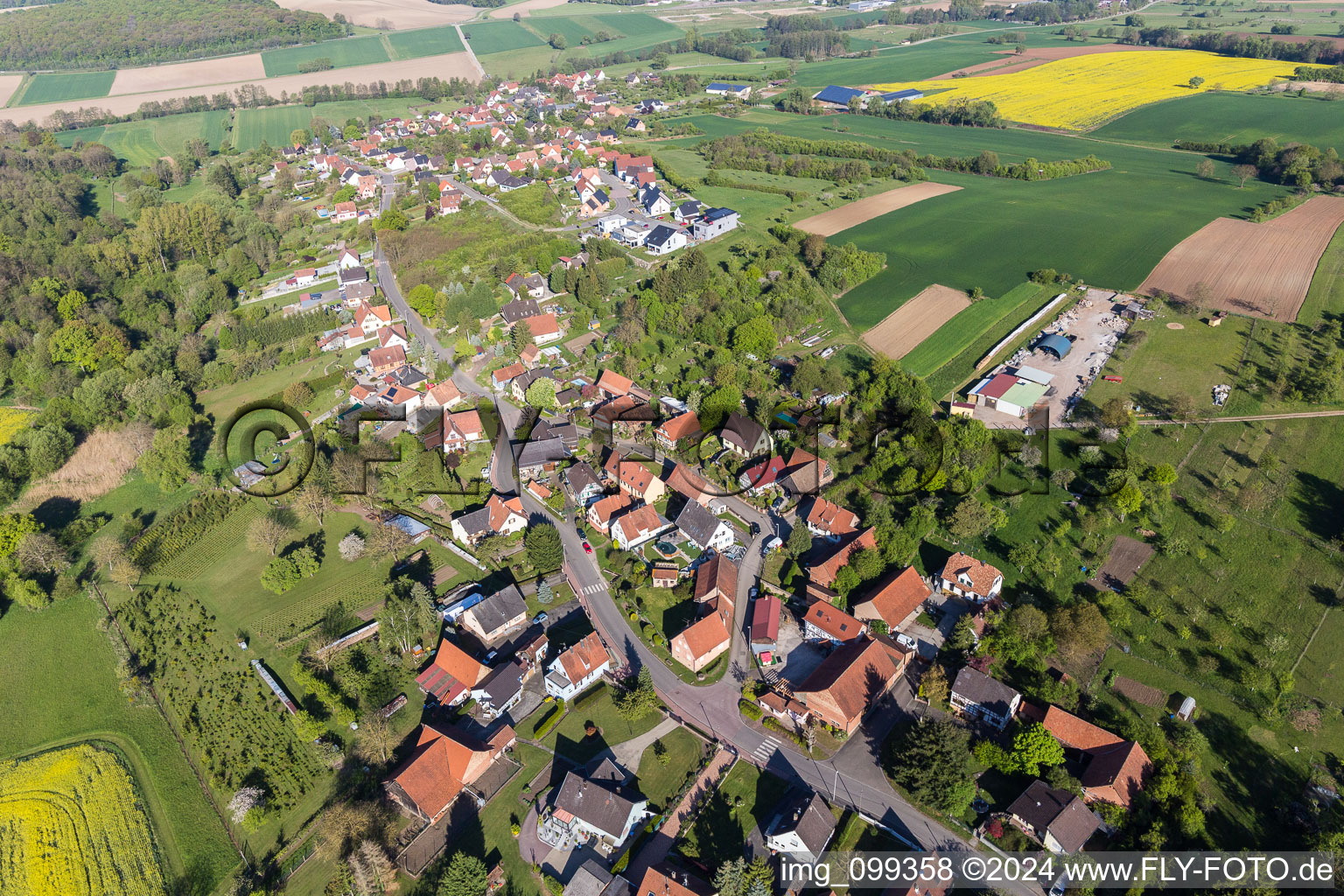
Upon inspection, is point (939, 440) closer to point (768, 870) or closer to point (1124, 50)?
point (768, 870)

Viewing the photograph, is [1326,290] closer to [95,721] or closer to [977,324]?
[977,324]

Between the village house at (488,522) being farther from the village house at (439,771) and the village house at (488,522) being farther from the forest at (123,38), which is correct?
the forest at (123,38)

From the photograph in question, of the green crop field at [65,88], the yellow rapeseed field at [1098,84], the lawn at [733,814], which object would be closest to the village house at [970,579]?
the lawn at [733,814]

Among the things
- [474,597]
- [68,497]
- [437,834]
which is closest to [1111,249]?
[474,597]

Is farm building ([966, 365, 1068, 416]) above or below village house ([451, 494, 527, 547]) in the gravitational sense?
below

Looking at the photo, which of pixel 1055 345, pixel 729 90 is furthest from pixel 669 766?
pixel 729 90

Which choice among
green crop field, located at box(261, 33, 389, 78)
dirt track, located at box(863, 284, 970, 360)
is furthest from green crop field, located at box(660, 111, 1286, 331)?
green crop field, located at box(261, 33, 389, 78)

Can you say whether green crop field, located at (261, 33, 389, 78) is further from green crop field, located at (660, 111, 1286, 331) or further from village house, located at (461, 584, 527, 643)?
village house, located at (461, 584, 527, 643)
